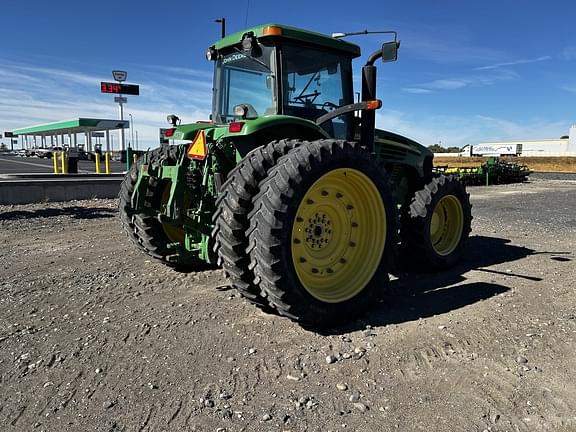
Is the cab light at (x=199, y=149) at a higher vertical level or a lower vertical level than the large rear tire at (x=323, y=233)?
higher

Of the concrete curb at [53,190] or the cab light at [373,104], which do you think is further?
the concrete curb at [53,190]

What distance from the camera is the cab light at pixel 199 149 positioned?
13.4 feet

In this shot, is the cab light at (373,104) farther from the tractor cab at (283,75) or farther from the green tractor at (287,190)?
the tractor cab at (283,75)

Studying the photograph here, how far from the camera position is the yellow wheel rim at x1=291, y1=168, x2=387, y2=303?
404cm

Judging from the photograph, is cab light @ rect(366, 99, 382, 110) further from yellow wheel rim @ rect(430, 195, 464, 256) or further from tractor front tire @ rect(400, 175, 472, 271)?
yellow wheel rim @ rect(430, 195, 464, 256)

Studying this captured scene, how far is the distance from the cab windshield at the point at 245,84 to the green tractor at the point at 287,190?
15mm

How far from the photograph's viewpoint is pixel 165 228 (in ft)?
17.7

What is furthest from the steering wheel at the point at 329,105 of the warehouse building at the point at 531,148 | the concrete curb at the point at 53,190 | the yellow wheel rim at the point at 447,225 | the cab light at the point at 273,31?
the warehouse building at the point at 531,148

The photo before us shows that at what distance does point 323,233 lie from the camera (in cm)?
419

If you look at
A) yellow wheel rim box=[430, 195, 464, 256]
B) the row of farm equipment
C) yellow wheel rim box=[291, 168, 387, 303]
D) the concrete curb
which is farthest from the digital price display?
yellow wheel rim box=[291, 168, 387, 303]

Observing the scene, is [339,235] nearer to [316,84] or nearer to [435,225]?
[316,84]

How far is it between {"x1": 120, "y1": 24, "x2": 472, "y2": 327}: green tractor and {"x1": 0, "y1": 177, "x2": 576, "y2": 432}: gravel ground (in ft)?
1.28

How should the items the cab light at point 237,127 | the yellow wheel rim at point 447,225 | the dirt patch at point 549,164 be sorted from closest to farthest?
the cab light at point 237,127 → the yellow wheel rim at point 447,225 → the dirt patch at point 549,164

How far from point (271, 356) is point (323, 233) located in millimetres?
1268
